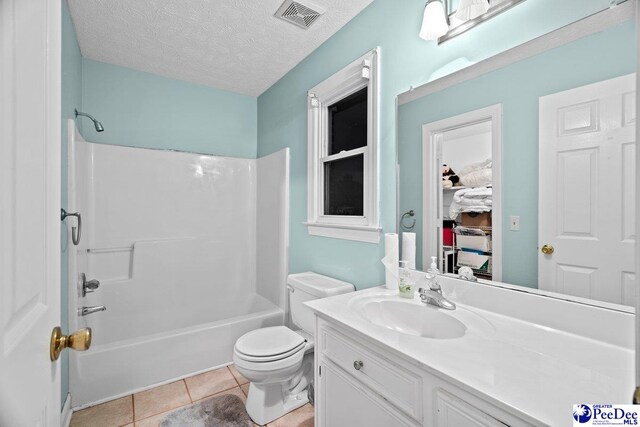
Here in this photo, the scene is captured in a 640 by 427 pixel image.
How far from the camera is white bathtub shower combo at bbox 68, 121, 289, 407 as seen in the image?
6.53ft

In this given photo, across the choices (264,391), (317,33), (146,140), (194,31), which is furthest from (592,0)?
(146,140)

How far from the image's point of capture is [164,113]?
270 centimetres

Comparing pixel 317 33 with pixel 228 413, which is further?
pixel 317 33

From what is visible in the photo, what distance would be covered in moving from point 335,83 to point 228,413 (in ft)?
7.22

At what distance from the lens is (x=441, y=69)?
1.36 meters

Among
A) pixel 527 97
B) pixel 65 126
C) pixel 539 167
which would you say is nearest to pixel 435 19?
pixel 527 97

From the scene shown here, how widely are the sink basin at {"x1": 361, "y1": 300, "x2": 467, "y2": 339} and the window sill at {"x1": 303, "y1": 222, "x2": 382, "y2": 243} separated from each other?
0.44m

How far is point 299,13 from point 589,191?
68.5 inches

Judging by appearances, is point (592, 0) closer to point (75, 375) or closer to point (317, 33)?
point (317, 33)

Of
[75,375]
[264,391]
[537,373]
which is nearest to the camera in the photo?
[537,373]

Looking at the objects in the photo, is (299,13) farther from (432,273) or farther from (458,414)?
(458,414)

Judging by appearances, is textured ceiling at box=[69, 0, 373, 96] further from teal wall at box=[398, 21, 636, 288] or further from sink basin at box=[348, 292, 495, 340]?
sink basin at box=[348, 292, 495, 340]

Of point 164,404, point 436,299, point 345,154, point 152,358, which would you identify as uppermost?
point 345,154

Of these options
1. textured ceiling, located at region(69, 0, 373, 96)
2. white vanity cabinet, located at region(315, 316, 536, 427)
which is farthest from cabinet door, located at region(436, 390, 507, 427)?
textured ceiling, located at region(69, 0, 373, 96)
